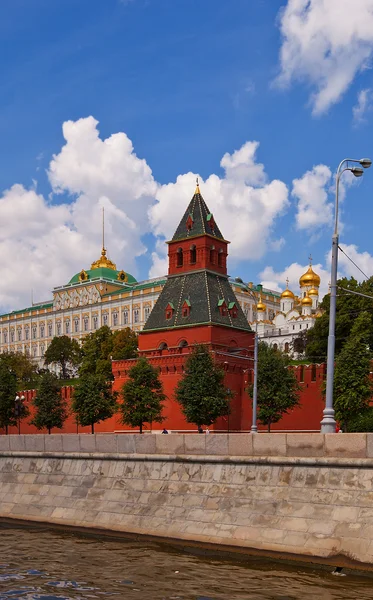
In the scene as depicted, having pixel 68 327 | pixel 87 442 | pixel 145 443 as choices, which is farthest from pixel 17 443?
pixel 68 327

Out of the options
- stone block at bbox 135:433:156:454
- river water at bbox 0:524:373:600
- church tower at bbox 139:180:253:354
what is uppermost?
church tower at bbox 139:180:253:354

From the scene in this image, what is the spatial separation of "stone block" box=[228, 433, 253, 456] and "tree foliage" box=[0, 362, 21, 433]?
40457 millimetres

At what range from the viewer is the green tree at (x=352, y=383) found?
4131 centimetres

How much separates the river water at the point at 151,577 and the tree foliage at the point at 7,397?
39.6 meters

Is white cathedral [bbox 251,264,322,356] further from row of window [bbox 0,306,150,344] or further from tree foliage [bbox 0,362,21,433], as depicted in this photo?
tree foliage [bbox 0,362,21,433]

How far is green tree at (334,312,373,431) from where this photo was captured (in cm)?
4131

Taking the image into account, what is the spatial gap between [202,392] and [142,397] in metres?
4.41

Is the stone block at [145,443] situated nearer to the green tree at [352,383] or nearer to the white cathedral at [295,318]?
the green tree at [352,383]

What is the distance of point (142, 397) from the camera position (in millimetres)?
47531

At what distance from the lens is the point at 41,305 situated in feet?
→ 472

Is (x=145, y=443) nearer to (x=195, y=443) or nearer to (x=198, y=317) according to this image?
(x=195, y=443)

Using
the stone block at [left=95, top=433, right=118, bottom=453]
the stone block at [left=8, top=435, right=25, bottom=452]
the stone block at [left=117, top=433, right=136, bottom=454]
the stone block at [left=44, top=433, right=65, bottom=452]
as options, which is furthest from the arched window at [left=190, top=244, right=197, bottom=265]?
the stone block at [left=117, top=433, right=136, bottom=454]

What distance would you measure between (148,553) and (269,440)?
3999 millimetres

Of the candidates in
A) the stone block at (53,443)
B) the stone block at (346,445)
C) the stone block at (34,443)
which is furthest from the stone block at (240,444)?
the stone block at (34,443)
